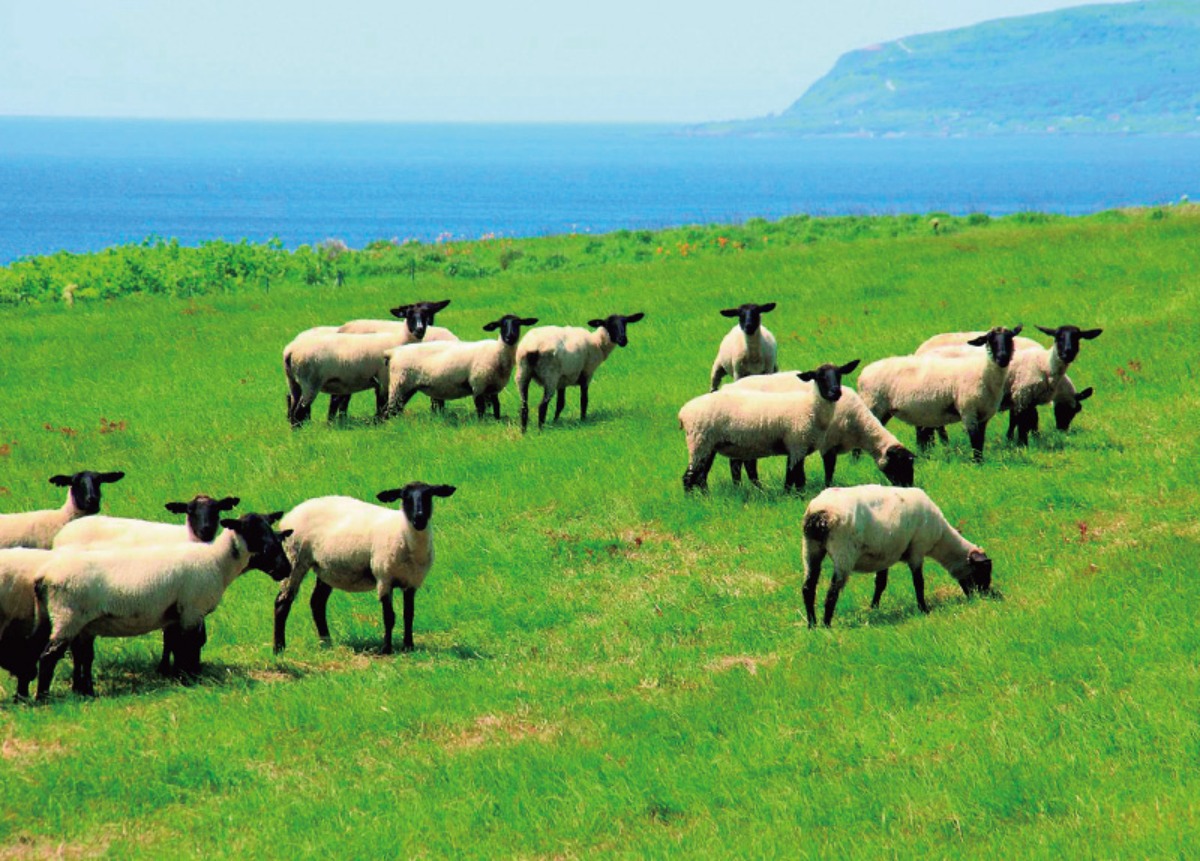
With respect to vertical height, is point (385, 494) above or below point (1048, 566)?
above

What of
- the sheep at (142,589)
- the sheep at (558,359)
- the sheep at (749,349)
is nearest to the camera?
the sheep at (142,589)

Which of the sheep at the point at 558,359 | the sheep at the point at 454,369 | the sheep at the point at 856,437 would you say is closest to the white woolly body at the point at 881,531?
the sheep at the point at 856,437

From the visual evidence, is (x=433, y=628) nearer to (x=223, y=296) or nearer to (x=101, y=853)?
(x=101, y=853)

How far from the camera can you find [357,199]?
199m

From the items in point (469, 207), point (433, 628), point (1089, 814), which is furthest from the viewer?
point (469, 207)

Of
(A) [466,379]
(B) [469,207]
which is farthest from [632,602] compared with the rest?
(B) [469,207]

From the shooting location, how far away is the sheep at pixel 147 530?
13.2m

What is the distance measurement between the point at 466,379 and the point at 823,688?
13.2 metres

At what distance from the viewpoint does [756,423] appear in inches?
719

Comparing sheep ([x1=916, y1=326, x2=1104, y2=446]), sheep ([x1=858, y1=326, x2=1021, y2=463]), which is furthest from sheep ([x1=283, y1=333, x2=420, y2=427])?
sheep ([x1=916, y1=326, x2=1104, y2=446])

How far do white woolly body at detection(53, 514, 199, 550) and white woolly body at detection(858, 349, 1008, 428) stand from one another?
10.5 metres

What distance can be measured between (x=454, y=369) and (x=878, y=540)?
11654mm

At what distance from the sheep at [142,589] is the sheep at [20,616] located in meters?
0.22

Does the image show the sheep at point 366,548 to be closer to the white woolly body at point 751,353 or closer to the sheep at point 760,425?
the sheep at point 760,425
